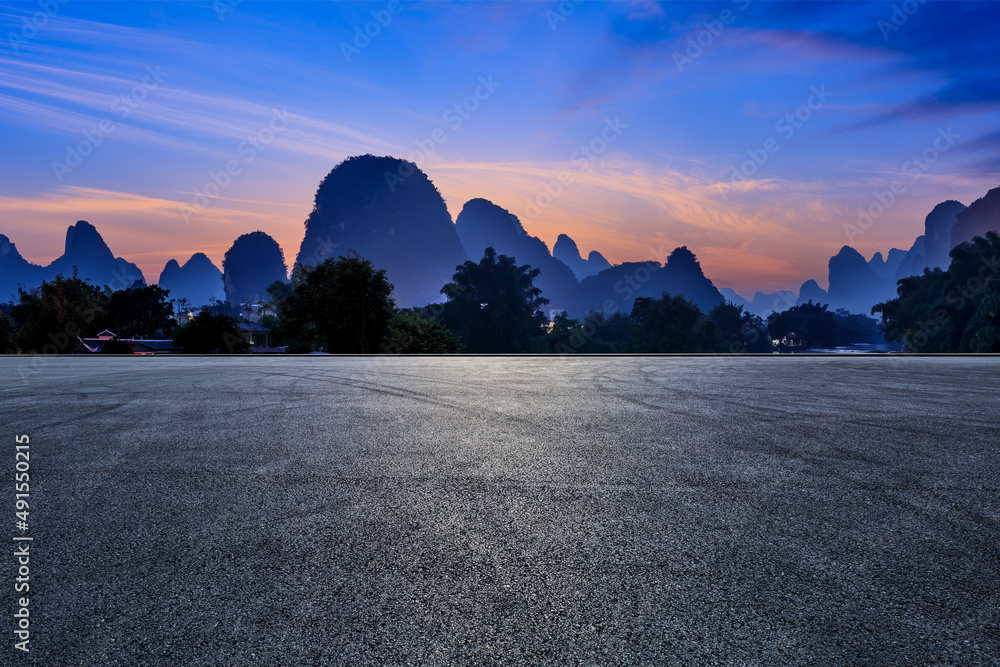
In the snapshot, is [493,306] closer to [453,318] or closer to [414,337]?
[453,318]

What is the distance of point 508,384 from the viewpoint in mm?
12789

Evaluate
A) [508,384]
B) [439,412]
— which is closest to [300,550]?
[439,412]

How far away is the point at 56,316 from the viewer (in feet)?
144

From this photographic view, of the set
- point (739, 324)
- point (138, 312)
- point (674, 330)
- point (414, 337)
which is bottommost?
point (414, 337)

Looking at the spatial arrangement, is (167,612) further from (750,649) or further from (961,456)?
(961,456)

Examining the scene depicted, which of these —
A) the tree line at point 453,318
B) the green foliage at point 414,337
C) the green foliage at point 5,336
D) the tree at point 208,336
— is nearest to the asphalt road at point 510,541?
the green foliage at point 414,337

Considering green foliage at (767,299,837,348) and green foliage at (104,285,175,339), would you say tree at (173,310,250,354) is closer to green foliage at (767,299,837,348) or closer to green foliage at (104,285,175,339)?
green foliage at (104,285,175,339)

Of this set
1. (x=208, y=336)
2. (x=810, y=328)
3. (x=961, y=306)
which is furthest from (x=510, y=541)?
(x=810, y=328)

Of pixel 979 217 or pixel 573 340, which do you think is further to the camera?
pixel 979 217

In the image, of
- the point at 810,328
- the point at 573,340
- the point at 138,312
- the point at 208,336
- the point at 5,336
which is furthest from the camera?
the point at 810,328

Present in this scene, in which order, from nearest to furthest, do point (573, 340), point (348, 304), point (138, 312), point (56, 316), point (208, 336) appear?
point (348, 304), point (56, 316), point (208, 336), point (573, 340), point (138, 312)

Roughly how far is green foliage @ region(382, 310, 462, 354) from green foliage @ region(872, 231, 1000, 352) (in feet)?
126

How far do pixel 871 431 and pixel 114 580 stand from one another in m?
7.68

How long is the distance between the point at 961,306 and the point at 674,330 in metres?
24.0
